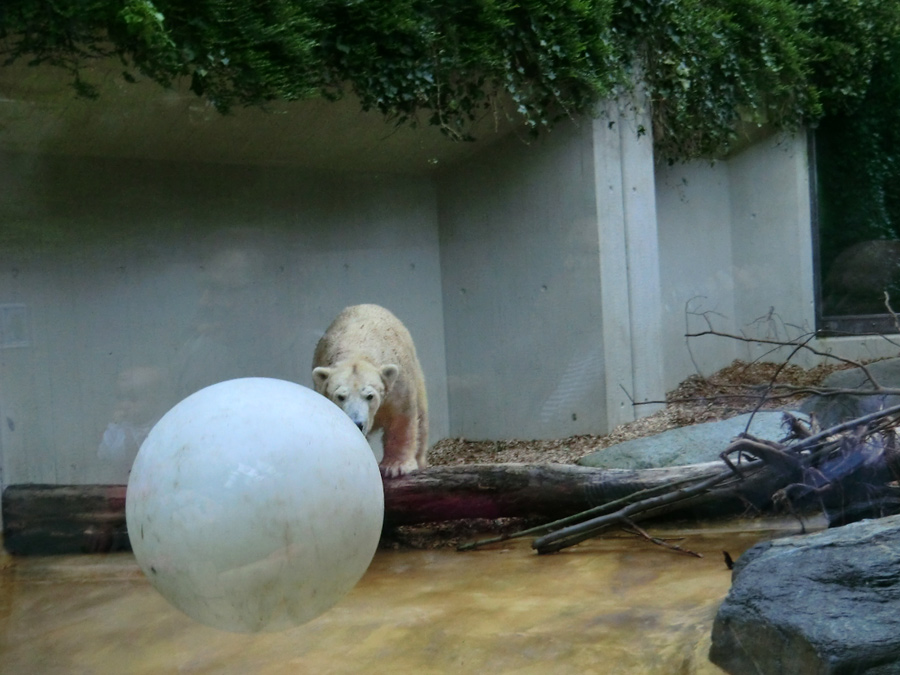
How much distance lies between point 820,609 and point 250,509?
1.71 m

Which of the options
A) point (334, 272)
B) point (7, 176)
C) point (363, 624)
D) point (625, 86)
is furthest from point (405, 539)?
point (625, 86)

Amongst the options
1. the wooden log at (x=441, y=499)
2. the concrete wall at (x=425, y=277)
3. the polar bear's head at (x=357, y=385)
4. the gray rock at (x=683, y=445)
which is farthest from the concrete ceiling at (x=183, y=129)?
the gray rock at (x=683, y=445)

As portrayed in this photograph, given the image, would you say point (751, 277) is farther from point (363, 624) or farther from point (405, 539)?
point (363, 624)

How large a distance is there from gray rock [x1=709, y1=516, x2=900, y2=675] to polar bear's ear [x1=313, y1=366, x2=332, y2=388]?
219 centimetres

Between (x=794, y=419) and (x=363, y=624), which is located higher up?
(x=794, y=419)

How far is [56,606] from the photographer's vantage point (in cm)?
342

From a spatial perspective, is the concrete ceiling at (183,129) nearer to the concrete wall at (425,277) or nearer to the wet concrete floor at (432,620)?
the concrete wall at (425,277)

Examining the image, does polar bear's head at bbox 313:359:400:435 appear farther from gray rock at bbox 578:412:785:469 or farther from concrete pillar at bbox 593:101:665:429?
concrete pillar at bbox 593:101:665:429

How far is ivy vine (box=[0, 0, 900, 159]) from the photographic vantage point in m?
3.76

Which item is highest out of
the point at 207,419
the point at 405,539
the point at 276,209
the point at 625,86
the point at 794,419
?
the point at 625,86

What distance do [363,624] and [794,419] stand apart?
7.11 ft

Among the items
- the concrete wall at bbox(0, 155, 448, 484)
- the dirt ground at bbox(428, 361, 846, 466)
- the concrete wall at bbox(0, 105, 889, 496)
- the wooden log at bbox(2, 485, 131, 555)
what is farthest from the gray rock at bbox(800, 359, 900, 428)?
the wooden log at bbox(2, 485, 131, 555)

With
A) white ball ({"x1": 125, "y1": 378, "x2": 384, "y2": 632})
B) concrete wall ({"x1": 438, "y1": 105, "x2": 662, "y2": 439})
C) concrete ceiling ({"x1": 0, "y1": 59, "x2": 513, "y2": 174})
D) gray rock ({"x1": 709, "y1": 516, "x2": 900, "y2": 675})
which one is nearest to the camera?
white ball ({"x1": 125, "y1": 378, "x2": 384, "y2": 632})

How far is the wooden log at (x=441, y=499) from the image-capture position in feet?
13.5
